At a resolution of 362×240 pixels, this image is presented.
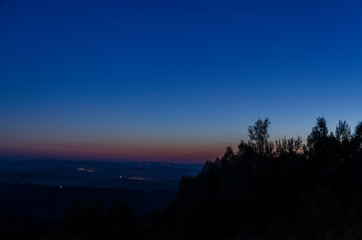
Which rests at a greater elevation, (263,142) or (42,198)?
(263,142)

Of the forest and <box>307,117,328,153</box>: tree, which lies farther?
<box>307,117,328,153</box>: tree

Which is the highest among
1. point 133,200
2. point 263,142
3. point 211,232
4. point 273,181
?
point 263,142

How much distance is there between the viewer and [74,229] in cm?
1265

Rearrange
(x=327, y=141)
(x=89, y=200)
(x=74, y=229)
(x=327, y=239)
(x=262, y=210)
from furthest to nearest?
(x=327, y=141) → (x=262, y=210) → (x=89, y=200) → (x=74, y=229) → (x=327, y=239)

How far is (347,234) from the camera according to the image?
345 inches

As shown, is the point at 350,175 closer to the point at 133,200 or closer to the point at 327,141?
the point at 327,141

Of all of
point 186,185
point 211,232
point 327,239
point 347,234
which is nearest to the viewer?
point 347,234

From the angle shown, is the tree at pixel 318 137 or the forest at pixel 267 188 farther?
the tree at pixel 318 137

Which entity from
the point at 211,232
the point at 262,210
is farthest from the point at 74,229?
the point at 262,210

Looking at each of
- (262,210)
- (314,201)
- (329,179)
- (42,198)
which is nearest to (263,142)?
(329,179)

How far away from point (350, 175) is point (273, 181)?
9.87 meters

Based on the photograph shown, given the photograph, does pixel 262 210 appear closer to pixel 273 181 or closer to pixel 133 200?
pixel 273 181

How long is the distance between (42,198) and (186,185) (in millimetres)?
148970

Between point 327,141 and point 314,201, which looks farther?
point 327,141
